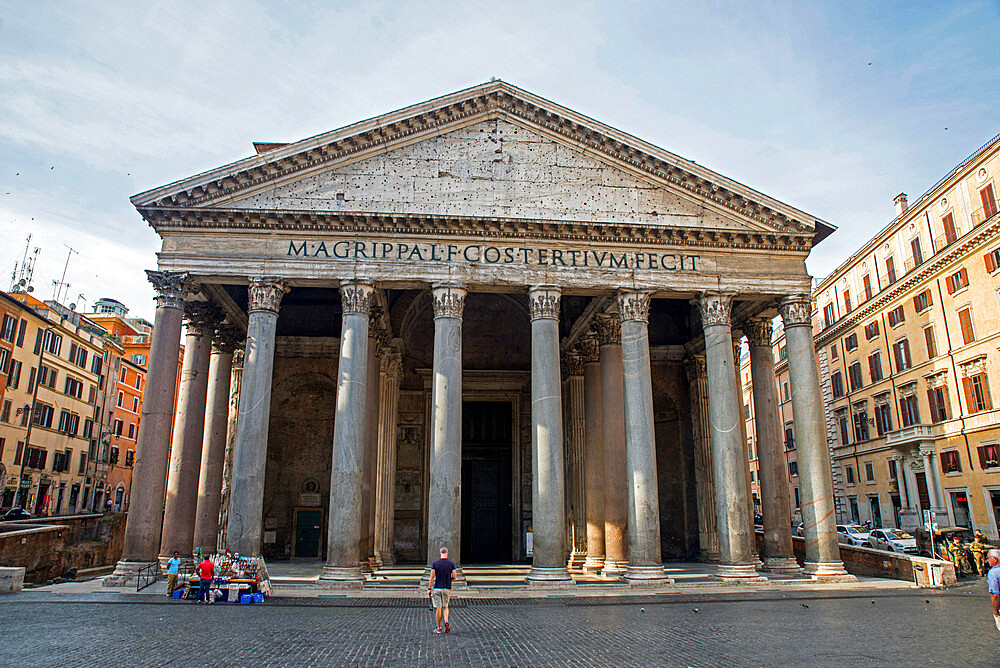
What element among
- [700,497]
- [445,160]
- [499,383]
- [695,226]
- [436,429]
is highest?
[445,160]

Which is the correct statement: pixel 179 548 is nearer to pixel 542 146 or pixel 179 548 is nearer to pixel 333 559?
pixel 333 559

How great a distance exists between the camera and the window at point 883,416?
108 feet

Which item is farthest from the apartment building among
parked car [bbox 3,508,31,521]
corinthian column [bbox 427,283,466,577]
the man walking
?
parked car [bbox 3,508,31,521]

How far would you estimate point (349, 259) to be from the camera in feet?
53.7

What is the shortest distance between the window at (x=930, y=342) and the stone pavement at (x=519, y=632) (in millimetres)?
19115

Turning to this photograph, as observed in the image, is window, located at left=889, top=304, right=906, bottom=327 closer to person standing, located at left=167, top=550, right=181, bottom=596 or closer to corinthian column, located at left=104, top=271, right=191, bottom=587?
corinthian column, located at left=104, top=271, right=191, bottom=587

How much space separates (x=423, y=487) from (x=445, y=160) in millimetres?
11127

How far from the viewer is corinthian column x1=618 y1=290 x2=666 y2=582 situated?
15.4m

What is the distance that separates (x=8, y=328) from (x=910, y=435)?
134ft

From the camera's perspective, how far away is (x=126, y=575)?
14227 mm

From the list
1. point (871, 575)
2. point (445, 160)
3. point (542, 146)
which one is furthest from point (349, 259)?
point (871, 575)

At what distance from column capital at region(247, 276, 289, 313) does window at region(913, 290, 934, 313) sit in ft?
90.5

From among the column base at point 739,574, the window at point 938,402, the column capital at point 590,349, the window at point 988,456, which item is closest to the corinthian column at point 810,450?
the column base at point 739,574

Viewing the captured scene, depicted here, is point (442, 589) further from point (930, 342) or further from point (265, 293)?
point (930, 342)
